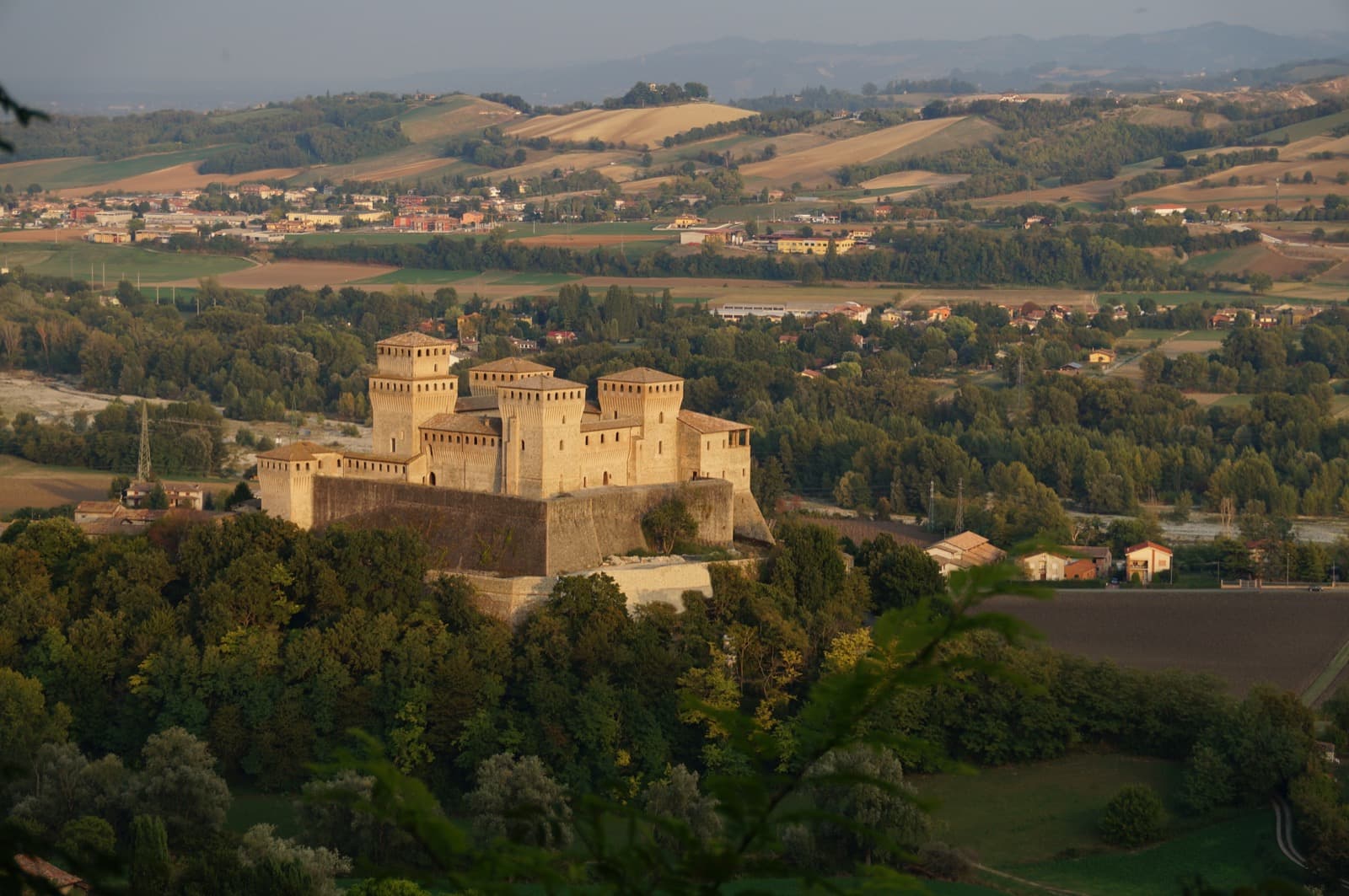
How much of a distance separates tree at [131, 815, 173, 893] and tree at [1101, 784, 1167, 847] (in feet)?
37.6

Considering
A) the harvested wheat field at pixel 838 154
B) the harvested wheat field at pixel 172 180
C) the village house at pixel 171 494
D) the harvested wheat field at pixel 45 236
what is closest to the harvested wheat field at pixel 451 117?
the harvested wheat field at pixel 172 180

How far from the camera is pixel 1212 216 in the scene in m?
103

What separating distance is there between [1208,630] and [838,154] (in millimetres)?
101518

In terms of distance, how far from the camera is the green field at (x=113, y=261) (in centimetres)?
9700

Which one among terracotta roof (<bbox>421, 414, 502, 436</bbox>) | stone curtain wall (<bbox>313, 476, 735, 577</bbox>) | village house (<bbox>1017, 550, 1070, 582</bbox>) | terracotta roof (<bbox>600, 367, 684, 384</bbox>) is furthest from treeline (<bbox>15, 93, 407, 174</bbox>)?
terracotta roof (<bbox>600, 367, 684, 384</bbox>)

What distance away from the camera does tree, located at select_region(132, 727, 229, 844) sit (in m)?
25.6

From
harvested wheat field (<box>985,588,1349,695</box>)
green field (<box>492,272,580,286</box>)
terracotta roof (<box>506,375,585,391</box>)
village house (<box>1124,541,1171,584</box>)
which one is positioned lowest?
green field (<box>492,272,580,286</box>)

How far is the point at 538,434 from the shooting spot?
31547 millimetres

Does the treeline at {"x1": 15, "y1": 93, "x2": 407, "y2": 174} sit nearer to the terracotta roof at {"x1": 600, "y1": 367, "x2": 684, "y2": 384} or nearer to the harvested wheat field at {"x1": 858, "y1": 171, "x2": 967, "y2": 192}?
the harvested wheat field at {"x1": 858, "y1": 171, "x2": 967, "y2": 192}

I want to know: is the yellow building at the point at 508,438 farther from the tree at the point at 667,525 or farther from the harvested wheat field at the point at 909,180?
the harvested wheat field at the point at 909,180

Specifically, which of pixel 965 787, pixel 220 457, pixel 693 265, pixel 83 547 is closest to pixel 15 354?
pixel 220 457

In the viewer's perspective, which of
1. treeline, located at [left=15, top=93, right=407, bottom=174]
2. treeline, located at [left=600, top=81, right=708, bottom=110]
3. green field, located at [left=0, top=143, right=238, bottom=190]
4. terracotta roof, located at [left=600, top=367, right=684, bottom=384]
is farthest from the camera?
treeline, located at [left=600, top=81, right=708, bottom=110]

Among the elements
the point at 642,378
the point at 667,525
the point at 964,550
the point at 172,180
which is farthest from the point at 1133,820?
the point at 172,180

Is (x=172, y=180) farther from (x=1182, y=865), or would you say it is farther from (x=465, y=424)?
(x=1182, y=865)
